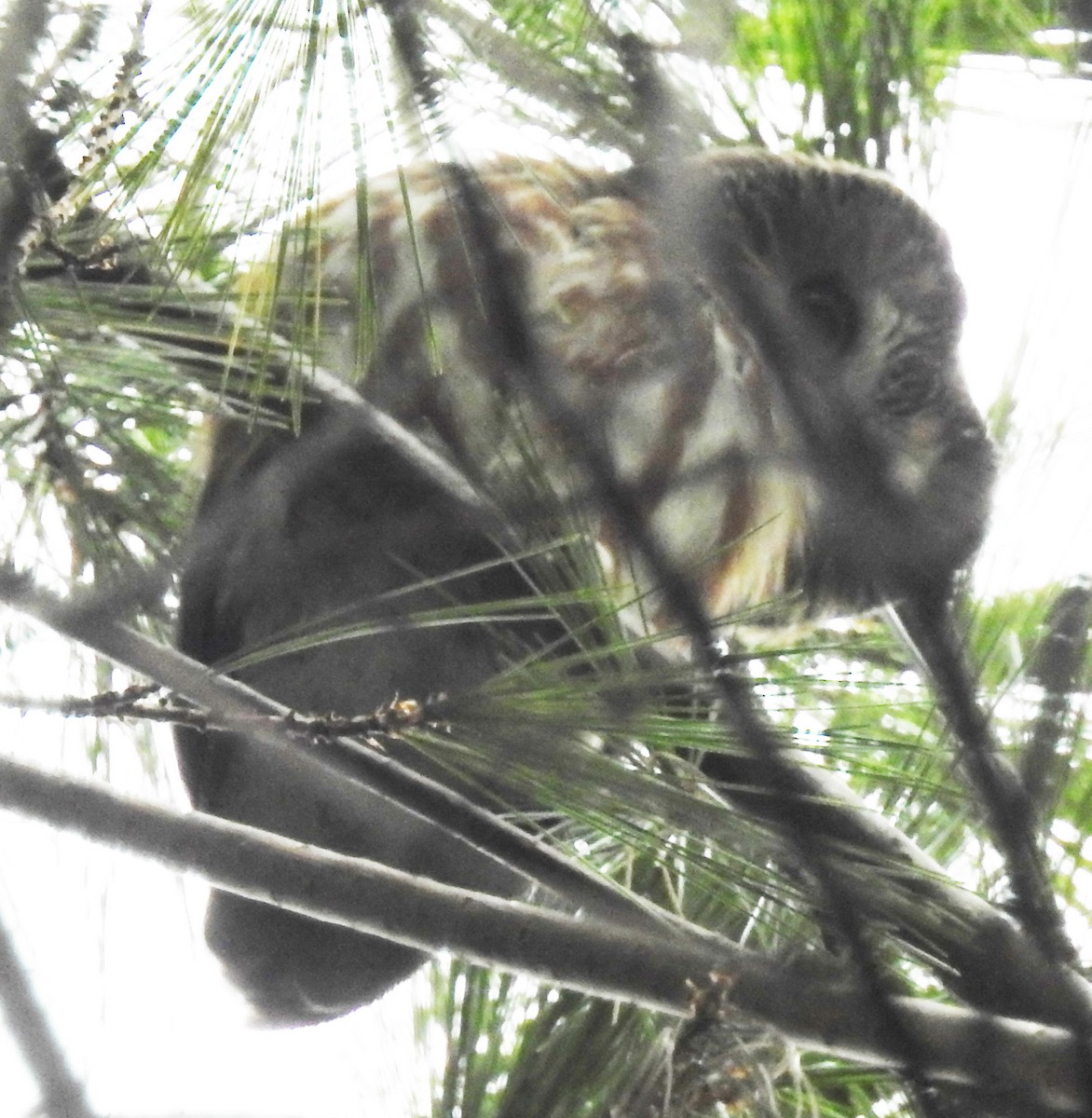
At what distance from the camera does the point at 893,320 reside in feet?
4.98

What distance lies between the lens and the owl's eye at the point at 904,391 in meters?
1.43

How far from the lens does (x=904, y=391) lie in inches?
56.8

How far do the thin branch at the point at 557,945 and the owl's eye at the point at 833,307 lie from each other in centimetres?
53

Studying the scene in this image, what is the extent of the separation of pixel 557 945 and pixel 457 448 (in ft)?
1.45

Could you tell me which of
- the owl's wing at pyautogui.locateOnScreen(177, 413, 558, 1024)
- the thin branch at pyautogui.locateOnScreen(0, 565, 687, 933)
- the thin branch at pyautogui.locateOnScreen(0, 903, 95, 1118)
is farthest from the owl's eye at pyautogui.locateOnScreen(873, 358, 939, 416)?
the thin branch at pyautogui.locateOnScreen(0, 903, 95, 1118)

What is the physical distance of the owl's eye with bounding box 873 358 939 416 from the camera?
1.43m

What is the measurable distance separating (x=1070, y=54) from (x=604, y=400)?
0.47 meters

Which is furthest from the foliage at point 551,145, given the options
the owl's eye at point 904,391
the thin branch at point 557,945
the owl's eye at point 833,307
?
the owl's eye at point 904,391

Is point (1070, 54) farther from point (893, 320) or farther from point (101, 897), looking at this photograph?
point (101, 897)

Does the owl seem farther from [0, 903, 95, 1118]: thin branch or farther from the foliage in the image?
[0, 903, 95, 1118]: thin branch

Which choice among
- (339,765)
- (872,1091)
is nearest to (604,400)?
(339,765)

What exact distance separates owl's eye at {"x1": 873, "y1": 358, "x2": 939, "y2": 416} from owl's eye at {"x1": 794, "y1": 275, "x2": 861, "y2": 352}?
5cm

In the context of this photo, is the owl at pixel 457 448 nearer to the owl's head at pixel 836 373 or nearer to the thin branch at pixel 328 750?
the owl's head at pixel 836 373

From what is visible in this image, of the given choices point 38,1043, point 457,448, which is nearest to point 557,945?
point 38,1043
